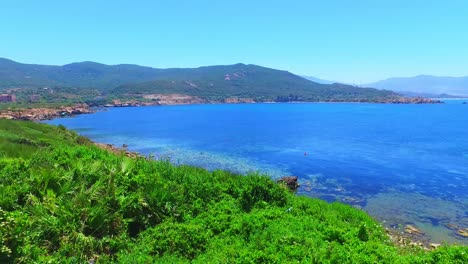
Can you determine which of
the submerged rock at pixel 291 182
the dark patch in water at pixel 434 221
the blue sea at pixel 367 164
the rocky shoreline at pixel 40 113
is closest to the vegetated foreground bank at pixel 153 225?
the dark patch in water at pixel 434 221

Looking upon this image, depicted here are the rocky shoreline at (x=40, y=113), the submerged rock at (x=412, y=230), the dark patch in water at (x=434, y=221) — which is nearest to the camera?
the submerged rock at (x=412, y=230)

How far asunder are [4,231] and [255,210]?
428 inches

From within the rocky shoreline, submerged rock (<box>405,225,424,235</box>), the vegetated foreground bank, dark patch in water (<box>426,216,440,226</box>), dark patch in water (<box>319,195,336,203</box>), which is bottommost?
the rocky shoreline

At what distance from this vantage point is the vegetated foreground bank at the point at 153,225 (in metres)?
10.5

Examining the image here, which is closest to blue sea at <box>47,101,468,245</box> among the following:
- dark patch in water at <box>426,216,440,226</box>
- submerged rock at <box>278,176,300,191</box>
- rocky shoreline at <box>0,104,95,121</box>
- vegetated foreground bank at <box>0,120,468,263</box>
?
dark patch in water at <box>426,216,440,226</box>

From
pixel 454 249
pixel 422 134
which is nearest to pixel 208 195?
pixel 454 249

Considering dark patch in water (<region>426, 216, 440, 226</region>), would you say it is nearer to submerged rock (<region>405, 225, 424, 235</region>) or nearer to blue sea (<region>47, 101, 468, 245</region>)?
blue sea (<region>47, 101, 468, 245</region>)

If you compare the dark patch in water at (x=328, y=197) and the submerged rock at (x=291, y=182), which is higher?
the submerged rock at (x=291, y=182)

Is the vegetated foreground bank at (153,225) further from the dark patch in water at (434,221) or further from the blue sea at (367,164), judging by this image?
the blue sea at (367,164)

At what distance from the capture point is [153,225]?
14117mm

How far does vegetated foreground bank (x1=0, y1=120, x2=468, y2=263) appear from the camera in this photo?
10531 mm

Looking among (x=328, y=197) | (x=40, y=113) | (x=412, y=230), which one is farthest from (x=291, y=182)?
(x=40, y=113)

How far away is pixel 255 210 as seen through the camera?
16.9m

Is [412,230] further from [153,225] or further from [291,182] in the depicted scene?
[153,225]
